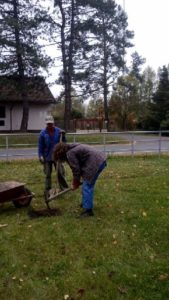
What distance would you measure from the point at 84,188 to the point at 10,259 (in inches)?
85.1

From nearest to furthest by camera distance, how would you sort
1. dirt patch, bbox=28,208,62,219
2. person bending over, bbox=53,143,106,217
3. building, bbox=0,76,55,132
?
person bending over, bbox=53,143,106,217
dirt patch, bbox=28,208,62,219
building, bbox=0,76,55,132

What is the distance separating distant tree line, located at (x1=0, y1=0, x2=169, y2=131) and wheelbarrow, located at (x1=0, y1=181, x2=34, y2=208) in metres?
18.8

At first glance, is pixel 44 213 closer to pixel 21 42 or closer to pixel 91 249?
pixel 91 249

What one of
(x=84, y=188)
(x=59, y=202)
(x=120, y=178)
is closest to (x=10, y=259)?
(x=84, y=188)

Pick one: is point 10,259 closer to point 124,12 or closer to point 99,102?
point 124,12

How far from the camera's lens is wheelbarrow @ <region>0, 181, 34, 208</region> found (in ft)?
25.9

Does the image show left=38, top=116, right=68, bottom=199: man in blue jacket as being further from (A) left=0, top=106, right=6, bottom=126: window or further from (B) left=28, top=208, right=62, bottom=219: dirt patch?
(A) left=0, top=106, right=6, bottom=126: window

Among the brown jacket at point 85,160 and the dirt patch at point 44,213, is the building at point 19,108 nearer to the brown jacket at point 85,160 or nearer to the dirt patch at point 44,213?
the dirt patch at point 44,213

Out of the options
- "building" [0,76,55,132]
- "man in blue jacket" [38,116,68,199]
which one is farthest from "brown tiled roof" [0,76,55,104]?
"man in blue jacket" [38,116,68,199]

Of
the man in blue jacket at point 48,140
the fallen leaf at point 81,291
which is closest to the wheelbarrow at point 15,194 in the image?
the man in blue jacket at point 48,140

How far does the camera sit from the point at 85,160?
7234mm

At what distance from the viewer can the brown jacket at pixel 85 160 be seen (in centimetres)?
706

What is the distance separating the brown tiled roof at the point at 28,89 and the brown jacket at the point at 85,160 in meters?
22.0

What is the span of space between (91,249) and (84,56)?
2923cm
